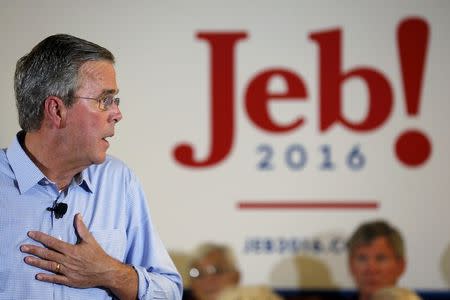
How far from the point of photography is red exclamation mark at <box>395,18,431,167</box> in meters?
3.89

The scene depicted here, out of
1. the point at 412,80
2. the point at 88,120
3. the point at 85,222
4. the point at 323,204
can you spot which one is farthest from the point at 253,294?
the point at 88,120

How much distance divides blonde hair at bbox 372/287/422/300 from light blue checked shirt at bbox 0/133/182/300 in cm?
210

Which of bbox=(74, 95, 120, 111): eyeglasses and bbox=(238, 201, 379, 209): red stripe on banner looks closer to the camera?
bbox=(74, 95, 120, 111): eyeglasses

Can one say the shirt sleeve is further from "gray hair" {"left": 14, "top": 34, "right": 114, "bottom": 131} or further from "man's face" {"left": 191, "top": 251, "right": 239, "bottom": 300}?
"man's face" {"left": 191, "top": 251, "right": 239, "bottom": 300}

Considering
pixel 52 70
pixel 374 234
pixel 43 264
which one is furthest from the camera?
pixel 374 234

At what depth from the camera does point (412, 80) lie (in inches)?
154

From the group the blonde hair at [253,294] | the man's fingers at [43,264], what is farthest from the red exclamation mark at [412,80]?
the man's fingers at [43,264]

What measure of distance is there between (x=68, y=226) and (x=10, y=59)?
226 centimetres

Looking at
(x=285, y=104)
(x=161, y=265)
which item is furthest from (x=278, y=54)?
(x=161, y=265)

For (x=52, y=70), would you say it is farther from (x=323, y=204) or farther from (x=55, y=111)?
(x=323, y=204)

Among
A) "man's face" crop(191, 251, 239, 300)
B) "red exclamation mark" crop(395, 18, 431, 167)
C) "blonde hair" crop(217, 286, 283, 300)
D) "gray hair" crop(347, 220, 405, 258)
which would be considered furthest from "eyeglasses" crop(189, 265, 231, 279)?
"red exclamation mark" crop(395, 18, 431, 167)

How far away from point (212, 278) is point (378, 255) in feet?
2.88

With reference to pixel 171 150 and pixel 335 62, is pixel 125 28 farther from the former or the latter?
pixel 335 62

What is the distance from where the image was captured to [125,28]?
3943 millimetres
